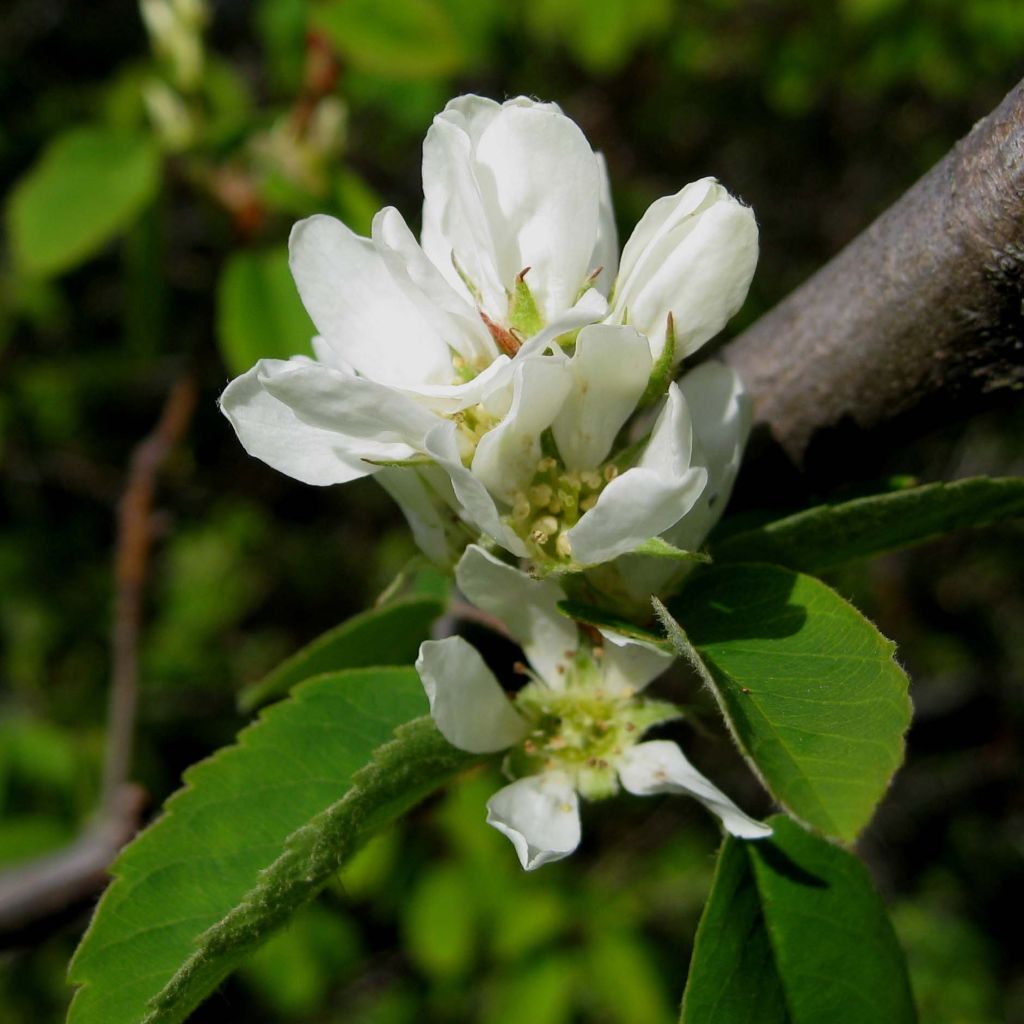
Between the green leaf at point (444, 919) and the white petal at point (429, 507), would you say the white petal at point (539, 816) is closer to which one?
the white petal at point (429, 507)

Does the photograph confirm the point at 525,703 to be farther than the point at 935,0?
No

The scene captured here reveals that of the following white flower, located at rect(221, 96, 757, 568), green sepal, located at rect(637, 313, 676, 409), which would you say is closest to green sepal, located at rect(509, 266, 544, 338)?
white flower, located at rect(221, 96, 757, 568)

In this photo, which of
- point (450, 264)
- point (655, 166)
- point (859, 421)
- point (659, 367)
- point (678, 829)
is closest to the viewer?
point (659, 367)

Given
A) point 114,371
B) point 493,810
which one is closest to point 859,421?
point 493,810

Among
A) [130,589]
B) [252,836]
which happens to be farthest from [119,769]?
[252,836]

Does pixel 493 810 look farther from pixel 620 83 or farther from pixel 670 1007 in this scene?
pixel 620 83

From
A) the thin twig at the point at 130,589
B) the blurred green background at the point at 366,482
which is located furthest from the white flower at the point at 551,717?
the thin twig at the point at 130,589
